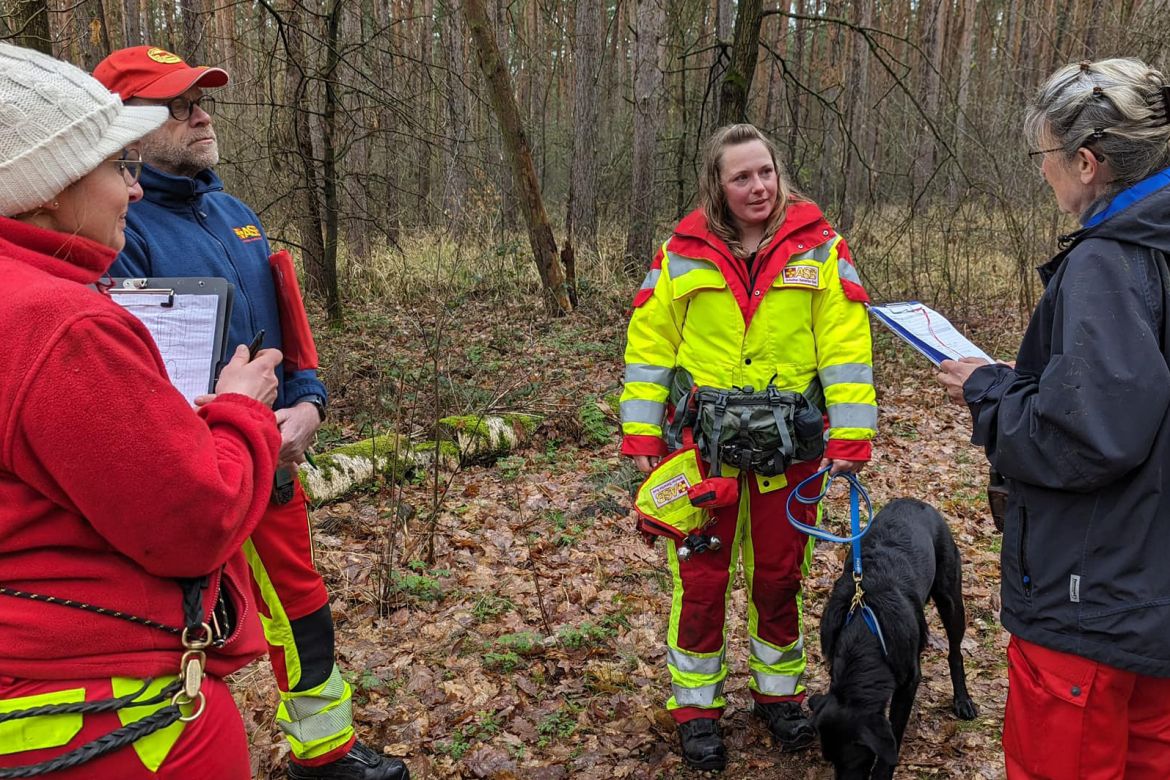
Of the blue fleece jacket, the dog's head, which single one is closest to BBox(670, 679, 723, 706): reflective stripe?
the dog's head

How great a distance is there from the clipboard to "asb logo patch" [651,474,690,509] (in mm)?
1732

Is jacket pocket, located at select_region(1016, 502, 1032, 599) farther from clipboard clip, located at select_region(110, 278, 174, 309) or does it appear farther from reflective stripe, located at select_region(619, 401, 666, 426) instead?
clipboard clip, located at select_region(110, 278, 174, 309)

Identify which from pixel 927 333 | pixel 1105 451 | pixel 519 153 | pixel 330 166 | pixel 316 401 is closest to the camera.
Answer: pixel 1105 451

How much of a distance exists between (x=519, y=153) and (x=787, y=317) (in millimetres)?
6971

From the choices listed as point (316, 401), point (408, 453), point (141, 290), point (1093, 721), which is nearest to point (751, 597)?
point (1093, 721)

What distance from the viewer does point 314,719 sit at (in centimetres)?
291

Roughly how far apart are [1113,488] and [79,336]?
87.7 inches

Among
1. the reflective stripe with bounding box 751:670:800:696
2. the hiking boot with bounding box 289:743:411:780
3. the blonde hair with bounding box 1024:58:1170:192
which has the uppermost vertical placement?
the blonde hair with bounding box 1024:58:1170:192

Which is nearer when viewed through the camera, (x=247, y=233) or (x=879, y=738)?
(x=879, y=738)

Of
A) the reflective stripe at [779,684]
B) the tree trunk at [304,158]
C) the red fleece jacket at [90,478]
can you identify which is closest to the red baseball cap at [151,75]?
the red fleece jacket at [90,478]

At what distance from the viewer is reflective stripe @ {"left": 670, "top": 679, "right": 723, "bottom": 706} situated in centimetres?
332

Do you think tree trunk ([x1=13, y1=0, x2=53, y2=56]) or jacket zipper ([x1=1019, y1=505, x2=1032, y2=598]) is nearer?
jacket zipper ([x1=1019, y1=505, x2=1032, y2=598])

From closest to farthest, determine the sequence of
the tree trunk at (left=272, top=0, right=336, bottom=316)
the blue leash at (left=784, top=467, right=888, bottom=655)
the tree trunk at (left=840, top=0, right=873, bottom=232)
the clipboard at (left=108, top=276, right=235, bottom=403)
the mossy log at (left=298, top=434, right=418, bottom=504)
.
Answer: the clipboard at (left=108, top=276, right=235, bottom=403)
the blue leash at (left=784, top=467, right=888, bottom=655)
the mossy log at (left=298, top=434, right=418, bottom=504)
the tree trunk at (left=272, top=0, right=336, bottom=316)
the tree trunk at (left=840, top=0, right=873, bottom=232)

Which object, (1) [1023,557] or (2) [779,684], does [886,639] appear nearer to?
(2) [779,684]
